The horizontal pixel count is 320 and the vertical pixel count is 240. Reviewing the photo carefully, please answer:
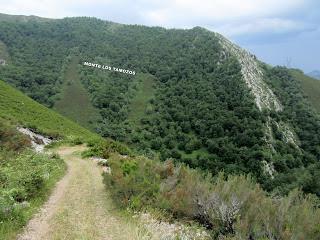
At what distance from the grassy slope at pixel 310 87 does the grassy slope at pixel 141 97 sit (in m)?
51.3

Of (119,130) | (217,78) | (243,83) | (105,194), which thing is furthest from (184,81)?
(105,194)

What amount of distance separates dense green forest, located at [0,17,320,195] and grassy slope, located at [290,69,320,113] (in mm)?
3639

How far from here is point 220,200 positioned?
54.5 ft

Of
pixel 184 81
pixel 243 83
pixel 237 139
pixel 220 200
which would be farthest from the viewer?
pixel 184 81

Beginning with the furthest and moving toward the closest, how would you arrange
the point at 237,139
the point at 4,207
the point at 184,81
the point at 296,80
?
the point at 296,80, the point at 184,81, the point at 237,139, the point at 4,207

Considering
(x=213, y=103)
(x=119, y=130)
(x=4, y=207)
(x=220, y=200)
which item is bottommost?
(x=119, y=130)

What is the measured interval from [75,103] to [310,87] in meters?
80.0

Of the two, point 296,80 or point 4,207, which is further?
point 296,80

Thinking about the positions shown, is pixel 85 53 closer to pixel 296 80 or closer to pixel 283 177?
pixel 296 80

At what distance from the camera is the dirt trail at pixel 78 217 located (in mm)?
14727

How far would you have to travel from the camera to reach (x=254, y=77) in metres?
134

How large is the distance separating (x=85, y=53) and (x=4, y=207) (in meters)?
150

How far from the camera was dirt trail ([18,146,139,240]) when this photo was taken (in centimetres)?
1473

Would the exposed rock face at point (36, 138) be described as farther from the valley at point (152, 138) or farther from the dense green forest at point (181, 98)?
the dense green forest at point (181, 98)
